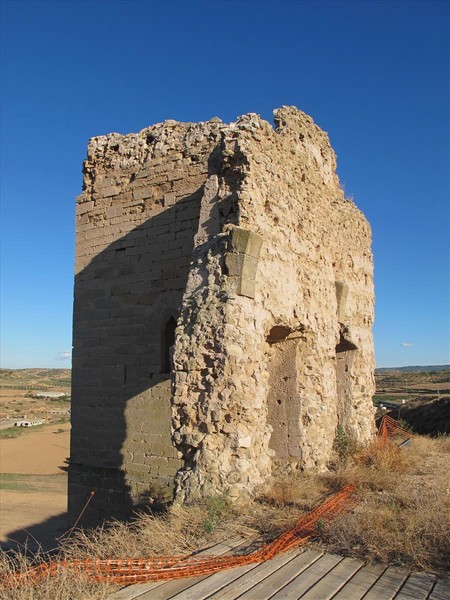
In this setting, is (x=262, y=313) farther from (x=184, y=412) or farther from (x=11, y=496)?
(x=11, y=496)

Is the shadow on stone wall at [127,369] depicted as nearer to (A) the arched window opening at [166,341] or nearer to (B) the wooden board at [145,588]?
(A) the arched window opening at [166,341]

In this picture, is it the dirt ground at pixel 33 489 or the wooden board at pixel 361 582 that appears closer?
the wooden board at pixel 361 582

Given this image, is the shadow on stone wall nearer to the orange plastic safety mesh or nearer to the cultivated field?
the cultivated field

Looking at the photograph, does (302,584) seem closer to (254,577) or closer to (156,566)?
(254,577)

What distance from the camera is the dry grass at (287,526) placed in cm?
357

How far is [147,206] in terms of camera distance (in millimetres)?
8711

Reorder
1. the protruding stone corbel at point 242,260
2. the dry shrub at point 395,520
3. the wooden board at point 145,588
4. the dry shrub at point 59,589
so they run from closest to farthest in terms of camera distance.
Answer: the dry shrub at point 59,589, the wooden board at point 145,588, the dry shrub at point 395,520, the protruding stone corbel at point 242,260

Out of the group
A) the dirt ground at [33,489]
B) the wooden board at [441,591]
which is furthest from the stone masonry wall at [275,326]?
the dirt ground at [33,489]

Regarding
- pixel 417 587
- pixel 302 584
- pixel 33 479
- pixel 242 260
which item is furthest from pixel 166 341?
pixel 33 479

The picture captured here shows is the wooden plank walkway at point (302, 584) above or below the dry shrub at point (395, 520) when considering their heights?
below

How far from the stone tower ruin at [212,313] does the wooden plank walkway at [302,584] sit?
1.49m

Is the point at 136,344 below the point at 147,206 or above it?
below

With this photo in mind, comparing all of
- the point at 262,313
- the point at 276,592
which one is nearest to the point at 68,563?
the point at 276,592

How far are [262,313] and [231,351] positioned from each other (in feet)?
3.04
